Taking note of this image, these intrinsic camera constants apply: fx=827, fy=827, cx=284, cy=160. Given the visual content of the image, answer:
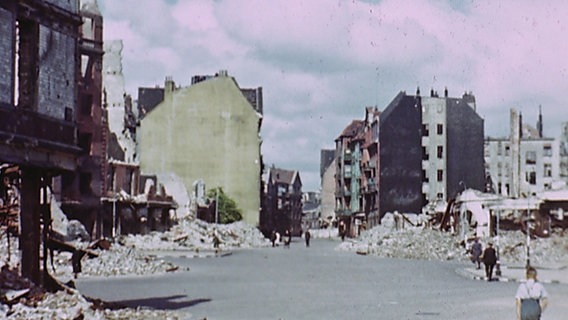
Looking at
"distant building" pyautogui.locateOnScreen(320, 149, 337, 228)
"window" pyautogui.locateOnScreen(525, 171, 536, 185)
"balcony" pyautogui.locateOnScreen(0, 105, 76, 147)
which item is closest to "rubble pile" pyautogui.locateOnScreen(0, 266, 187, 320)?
"balcony" pyautogui.locateOnScreen(0, 105, 76, 147)

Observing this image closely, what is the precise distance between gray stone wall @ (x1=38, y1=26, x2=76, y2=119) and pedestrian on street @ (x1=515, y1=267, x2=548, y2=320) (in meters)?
10.8

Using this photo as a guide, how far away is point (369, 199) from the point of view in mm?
102500

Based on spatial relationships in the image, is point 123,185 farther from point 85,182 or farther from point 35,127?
point 35,127

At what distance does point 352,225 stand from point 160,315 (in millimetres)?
98701

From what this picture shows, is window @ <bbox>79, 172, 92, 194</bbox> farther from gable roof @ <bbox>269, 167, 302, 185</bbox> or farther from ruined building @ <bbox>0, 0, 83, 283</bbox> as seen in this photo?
gable roof @ <bbox>269, 167, 302, 185</bbox>

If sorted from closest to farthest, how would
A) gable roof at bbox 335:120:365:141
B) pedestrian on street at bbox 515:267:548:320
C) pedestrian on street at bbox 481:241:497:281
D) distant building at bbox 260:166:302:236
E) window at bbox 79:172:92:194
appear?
pedestrian on street at bbox 515:267:548:320 < pedestrian on street at bbox 481:241:497:281 < window at bbox 79:172:92:194 < gable roof at bbox 335:120:365:141 < distant building at bbox 260:166:302:236

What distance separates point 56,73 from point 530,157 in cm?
10346

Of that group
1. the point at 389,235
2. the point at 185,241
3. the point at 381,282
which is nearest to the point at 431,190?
the point at 389,235

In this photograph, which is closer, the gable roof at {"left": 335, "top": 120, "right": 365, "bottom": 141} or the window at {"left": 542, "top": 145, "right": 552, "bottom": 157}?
the window at {"left": 542, "top": 145, "right": 552, "bottom": 157}

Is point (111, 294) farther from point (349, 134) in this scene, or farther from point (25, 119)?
point (349, 134)

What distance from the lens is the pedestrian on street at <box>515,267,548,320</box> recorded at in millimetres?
12898

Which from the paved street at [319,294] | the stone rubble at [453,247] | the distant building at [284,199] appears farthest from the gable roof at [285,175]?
the paved street at [319,294]

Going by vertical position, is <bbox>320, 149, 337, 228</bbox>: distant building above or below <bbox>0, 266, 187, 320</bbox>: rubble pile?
above

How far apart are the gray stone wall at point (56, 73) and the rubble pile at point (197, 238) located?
41052mm
